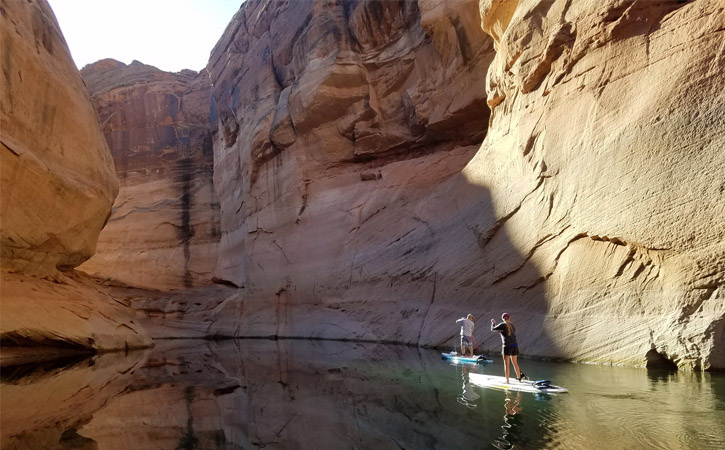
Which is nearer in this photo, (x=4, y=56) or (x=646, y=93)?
(x=646, y=93)

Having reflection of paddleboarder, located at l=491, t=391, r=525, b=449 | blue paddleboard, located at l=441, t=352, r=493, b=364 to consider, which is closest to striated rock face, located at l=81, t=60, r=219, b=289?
blue paddleboard, located at l=441, t=352, r=493, b=364

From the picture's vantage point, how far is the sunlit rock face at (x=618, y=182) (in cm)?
864

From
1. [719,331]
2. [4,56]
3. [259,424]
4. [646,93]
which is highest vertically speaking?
[4,56]

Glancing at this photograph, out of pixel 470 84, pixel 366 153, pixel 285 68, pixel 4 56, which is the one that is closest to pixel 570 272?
pixel 470 84

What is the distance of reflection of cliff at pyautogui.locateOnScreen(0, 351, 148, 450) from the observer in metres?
5.04

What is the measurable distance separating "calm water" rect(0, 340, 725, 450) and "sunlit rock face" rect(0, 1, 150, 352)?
405 cm

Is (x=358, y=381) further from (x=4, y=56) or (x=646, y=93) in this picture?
(x=4, y=56)

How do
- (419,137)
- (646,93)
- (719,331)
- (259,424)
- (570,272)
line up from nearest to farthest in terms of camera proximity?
(259,424) → (719,331) → (646,93) → (570,272) → (419,137)

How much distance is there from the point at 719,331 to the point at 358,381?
18.0 ft

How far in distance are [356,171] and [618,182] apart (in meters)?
12.2

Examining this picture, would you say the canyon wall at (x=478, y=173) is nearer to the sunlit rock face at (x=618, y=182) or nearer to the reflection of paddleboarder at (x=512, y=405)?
the sunlit rock face at (x=618, y=182)

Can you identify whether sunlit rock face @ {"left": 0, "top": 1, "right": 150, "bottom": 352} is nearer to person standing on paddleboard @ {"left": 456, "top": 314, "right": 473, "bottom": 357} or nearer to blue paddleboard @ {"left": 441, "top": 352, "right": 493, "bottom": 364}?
blue paddleboard @ {"left": 441, "top": 352, "right": 493, "bottom": 364}

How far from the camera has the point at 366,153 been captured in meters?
21.0

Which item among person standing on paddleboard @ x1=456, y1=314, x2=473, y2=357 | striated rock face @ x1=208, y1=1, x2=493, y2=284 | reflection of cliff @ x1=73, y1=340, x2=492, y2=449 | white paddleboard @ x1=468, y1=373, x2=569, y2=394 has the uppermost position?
striated rock face @ x1=208, y1=1, x2=493, y2=284
